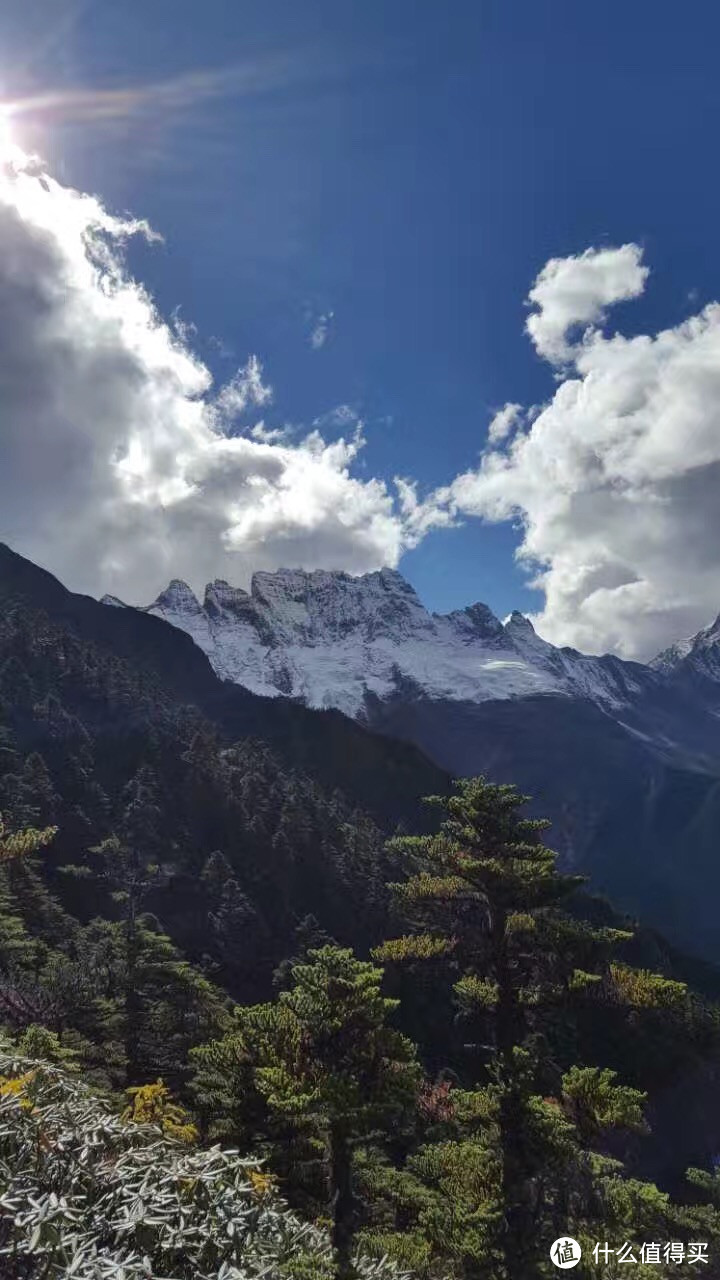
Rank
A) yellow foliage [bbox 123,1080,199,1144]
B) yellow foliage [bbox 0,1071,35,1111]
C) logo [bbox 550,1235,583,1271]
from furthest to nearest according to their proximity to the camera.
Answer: yellow foliage [bbox 123,1080,199,1144]
logo [bbox 550,1235,583,1271]
yellow foliage [bbox 0,1071,35,1111]

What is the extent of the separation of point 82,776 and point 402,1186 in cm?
9468

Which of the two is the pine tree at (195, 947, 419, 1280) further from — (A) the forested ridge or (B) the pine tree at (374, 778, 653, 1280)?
(B) the pine tree at (374, 778, 653, 1280)

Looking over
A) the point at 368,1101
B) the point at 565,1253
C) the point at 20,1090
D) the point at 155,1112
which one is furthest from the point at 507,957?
the point at 155,1112

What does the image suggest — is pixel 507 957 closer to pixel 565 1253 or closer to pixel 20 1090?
pixel 565 1253

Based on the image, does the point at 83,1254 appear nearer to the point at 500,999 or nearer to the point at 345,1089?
the point at 345,1089

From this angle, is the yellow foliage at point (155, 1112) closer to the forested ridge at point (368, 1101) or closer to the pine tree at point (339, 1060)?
the forested ridge at point (368, 1101)

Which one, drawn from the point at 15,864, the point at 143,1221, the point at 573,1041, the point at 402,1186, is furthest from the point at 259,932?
the point at 143,1221

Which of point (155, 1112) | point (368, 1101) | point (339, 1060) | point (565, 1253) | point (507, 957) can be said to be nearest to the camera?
point (565, 1253)

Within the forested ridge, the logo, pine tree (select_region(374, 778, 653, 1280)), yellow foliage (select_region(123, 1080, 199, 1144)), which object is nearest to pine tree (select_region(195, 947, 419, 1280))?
the forested ridge

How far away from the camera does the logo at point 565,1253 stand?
13.4m

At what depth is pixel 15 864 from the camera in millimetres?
61781

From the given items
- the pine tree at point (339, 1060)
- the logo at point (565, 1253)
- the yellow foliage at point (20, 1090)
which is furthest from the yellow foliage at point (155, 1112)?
the yellow foliage at point (20, 1090)

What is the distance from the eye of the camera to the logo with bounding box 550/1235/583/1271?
13414 millimetres

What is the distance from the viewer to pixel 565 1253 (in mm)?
13617
